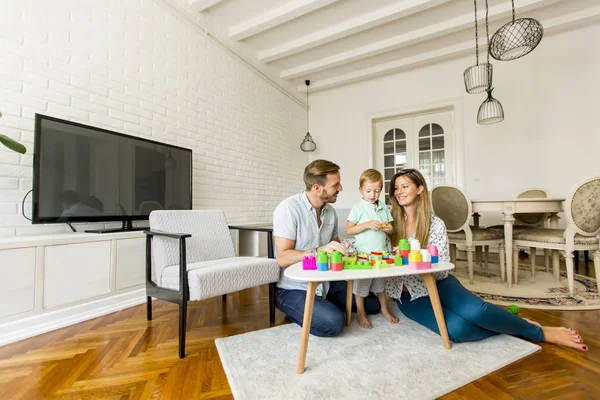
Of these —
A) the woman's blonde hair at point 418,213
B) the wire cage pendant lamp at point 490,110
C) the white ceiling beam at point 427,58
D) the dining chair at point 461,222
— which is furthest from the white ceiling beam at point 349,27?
the woman's blonde hair at point 418,213

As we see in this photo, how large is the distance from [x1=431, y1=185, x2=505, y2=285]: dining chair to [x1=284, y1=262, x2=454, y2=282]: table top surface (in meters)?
1.58

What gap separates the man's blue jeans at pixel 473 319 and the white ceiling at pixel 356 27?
3393mm

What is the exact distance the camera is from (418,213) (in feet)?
5.90

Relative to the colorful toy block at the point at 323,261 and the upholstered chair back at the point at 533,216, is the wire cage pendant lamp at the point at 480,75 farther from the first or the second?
the colorful toy block at the point at 323,261

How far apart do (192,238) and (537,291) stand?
277 centimetres

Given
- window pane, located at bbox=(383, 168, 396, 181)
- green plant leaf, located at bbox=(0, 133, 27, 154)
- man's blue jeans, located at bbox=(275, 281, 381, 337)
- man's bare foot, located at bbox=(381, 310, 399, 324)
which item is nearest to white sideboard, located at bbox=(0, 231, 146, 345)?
green plant leaf, located at bbox=(0, 133, 27, 154)

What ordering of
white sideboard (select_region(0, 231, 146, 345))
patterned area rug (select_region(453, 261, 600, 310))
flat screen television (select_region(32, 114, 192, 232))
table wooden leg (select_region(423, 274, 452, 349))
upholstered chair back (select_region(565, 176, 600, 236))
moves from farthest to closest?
upholstered chair back (select_region(565, 176, 600, 236)), patterned area rug (select_region(453, 261, 600, 310)), flat screen television (select_region(32, 114, 192, 232)), white sideboard (select_region(0, 231, 146, 345)), table wooden leg (select_region(423, 274, 452, 349))

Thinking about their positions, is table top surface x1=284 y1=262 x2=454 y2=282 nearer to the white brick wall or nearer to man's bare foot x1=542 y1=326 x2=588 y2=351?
man's bare foot x1=542 y1=326 x2=588 y2=351

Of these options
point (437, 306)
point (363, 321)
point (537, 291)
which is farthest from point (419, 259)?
point (537, 291)

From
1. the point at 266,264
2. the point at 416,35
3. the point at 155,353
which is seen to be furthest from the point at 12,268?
the point at 416,35

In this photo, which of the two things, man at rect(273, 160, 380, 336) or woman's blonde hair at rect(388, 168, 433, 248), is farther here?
woman's blonde hair at rect(388, 168, 433, 248)

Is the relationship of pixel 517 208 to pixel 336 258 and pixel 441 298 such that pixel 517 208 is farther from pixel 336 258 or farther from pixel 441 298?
pixel 336 258

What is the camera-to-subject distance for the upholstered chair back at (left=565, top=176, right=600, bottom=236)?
7.52 ft

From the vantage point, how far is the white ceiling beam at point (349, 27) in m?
3.56
